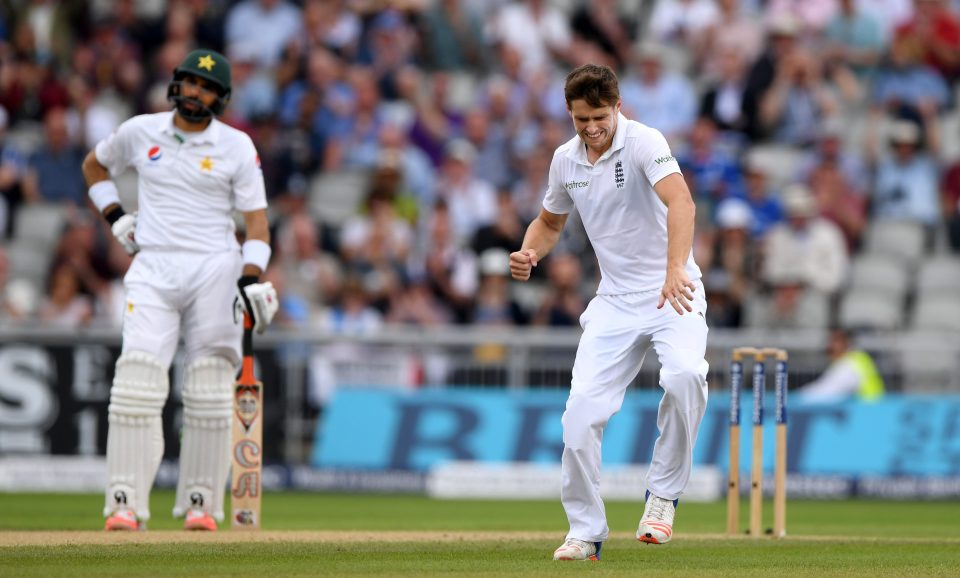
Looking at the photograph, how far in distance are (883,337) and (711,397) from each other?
170cm

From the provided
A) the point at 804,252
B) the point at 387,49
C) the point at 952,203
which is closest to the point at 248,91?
the point at 387,49

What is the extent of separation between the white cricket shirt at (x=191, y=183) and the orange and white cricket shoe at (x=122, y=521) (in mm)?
1537

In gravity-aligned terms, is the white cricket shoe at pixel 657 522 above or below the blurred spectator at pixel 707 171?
below

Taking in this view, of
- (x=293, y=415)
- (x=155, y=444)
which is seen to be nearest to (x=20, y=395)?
Answer: (x=293, y=415)

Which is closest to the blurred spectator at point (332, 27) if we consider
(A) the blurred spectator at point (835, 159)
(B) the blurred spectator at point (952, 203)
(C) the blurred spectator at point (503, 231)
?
(C) the blurred spectator at point (503, 231)

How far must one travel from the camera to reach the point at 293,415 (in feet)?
53.4

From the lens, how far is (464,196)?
18.5 m

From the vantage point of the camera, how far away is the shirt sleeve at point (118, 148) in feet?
34.2

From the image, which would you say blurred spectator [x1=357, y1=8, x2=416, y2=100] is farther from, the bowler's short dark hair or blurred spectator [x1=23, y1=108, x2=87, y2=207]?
the bowler's short dark hair

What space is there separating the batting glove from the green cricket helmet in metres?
0.99

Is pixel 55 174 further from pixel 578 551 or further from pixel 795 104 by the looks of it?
pixel 578 551

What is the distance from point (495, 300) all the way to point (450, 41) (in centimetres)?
506

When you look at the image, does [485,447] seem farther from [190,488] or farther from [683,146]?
[190,488]

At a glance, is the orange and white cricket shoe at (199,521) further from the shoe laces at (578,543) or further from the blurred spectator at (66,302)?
the blurred spectator at (66,302)
